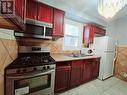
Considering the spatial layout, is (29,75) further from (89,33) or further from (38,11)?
(89,33)

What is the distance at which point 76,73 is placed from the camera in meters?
2.60

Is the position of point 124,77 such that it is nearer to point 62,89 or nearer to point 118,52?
point 118,52

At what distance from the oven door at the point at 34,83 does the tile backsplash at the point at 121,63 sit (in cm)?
305

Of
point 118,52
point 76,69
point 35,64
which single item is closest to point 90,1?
point 76,69

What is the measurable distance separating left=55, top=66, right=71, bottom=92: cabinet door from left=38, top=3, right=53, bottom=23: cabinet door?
120cm

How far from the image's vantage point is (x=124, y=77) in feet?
11.7

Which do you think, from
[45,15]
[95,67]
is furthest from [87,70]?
[45,15]

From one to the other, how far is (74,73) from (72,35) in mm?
1473

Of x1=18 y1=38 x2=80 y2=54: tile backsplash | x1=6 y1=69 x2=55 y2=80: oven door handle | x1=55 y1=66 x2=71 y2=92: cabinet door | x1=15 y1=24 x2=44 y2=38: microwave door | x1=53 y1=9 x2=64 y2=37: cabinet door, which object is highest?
x1=53 y1=9 x2=64 y2=37: cabinet door

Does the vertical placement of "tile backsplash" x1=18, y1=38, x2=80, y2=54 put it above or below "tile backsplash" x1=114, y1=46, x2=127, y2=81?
above

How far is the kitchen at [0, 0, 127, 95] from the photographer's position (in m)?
1.39

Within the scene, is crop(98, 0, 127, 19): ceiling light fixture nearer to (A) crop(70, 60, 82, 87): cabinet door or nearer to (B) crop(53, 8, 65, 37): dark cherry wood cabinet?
(B) crop(53, 8, 65, 37): dark cherry wood cabinet

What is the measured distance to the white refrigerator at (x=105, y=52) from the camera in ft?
10.8

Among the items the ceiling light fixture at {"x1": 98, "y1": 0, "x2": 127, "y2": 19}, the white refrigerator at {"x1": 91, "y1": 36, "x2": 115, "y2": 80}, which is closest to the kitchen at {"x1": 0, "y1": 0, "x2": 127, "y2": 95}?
the white refrigerator at {"x1": 91, "y1": 36, "x2": 115, "y2": 80}
